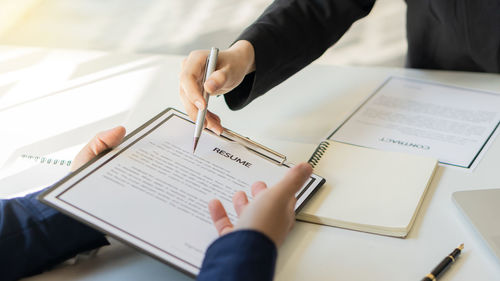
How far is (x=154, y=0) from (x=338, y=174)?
2.81m

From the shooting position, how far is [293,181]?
71cm

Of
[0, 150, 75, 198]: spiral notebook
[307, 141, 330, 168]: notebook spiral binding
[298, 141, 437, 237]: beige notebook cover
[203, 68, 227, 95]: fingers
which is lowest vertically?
[298, 141, 437, 237]: beige notebook cover

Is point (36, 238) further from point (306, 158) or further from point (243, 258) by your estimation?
point (306, 158)

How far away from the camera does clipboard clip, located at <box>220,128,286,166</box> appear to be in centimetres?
90

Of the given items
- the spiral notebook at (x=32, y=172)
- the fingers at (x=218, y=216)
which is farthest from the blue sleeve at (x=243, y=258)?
the spiral notebook at (x=32, y=172)

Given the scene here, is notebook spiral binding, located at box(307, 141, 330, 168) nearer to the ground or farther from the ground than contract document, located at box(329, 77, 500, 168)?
farther from the ground

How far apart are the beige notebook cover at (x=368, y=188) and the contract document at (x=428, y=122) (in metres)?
0.06

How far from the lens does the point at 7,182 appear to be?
0.96 metres

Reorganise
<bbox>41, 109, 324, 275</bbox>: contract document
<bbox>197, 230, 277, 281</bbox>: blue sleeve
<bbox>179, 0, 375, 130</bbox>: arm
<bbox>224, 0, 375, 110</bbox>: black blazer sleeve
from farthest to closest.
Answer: <bbox>224, 0, 375, 110</bbox>: black blazer sleeve → <bbox>179, 0, 375, 130</bbox>: arm → <bbox>41, 109, 324, 275</bbox>: contract document → <bbox>197, 230, 277, 281</bbox>: blue sleeve

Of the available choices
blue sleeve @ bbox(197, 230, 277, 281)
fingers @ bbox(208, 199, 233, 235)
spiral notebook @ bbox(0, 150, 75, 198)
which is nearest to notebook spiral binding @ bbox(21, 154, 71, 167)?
spiral notebook @ bbox(0, 150, 75, 198)

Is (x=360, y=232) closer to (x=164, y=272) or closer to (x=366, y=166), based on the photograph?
(x=366, y=166)

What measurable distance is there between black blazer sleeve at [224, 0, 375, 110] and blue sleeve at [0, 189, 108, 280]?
422 millimetres

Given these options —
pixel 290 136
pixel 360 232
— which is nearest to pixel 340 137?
pixel 290 136

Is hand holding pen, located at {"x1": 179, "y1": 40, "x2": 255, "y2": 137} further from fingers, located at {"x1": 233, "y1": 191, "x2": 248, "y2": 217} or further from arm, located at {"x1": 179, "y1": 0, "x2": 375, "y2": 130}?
fingers, located at {"x1": 233, "y1": 191, "x2": 248, "y2": 217}
